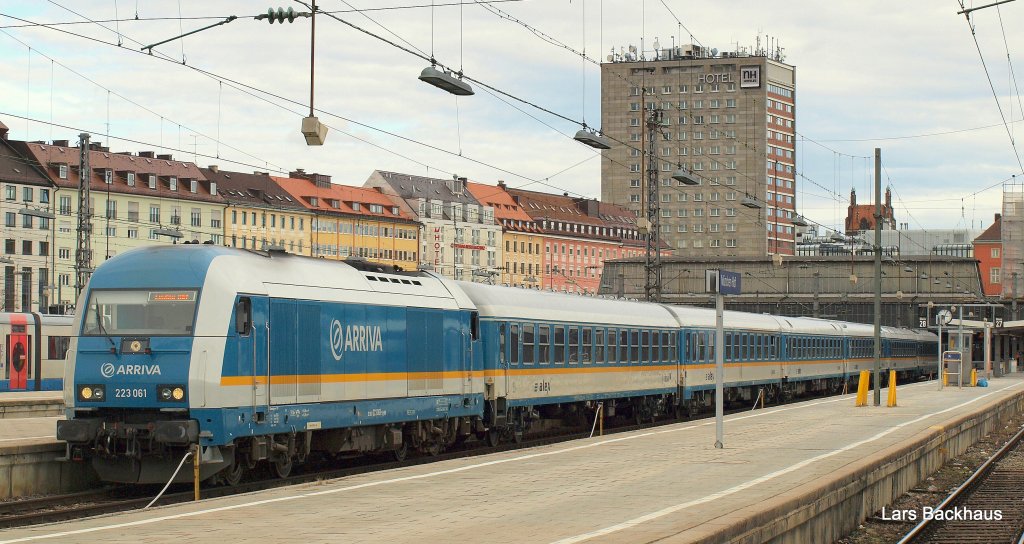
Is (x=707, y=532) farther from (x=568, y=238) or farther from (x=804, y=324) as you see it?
(x=568, y=238)

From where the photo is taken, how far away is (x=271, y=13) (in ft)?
70.4

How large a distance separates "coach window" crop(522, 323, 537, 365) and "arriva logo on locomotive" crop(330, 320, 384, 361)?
678cm

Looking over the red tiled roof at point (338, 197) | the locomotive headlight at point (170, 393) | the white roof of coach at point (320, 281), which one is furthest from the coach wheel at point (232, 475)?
the red tiled roof at point (338, 197)

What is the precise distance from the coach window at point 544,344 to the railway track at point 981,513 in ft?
31.3

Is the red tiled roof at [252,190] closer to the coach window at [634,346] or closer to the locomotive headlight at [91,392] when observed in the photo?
the coach window at [634,346]

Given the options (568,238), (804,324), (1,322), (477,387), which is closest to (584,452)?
(477,387)

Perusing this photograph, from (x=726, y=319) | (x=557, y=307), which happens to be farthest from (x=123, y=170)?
(x=557, y=307)

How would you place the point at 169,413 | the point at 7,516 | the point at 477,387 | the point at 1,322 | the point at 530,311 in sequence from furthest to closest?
the point at 1,322, the point at 530,311, the point at 477,387, the point at 169,413, the point at 7,516

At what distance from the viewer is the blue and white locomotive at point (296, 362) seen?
61.4ft

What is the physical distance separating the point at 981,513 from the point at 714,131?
544 ft

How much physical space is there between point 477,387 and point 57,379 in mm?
24290

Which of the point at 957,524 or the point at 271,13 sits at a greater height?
the point at 271,13

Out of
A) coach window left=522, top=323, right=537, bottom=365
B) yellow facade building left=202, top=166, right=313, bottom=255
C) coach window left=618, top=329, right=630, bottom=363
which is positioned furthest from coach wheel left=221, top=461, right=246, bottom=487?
yellow facade building left=202, top=166, right=313, bottom=255

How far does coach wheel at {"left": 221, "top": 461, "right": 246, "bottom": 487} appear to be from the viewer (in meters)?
19.7
